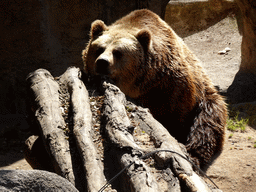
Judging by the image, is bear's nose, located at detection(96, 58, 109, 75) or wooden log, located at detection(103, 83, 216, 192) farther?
bear's nose, located at detection(96, 58, 109, 75)

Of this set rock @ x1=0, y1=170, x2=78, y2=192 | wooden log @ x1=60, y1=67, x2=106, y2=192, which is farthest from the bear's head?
rock @ x1=0, y1=170, x2=78, y2=192

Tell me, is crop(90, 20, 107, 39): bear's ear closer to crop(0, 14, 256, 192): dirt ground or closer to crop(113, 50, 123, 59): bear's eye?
crop(113, 50, 123, 59): bear's eye

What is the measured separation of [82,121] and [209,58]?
855 centimetres

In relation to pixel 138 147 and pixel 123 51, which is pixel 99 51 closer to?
pixel 123 51

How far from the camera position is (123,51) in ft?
14.6

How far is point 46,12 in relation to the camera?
19.8 feet

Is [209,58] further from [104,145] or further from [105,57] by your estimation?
[104,145]

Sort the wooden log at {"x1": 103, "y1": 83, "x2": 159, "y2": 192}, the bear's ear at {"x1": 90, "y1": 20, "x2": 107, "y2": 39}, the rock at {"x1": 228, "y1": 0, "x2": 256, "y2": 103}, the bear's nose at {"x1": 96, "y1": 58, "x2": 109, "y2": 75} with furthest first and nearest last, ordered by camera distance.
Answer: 1. the rock at {"x1": 228, "y1": 0, "x2": 256, "y2": 103}
2. the bear's ear at {"x1": 90, "y1": 20, "x2": 107, "y2": 39}
3. the bear's nose at {"x1": 96, "y1": 58, "x2": 109, "y2": 75}
4. the wooden log at {"x1": 103, "y1": 83, "x2": 159, "y2": 192}

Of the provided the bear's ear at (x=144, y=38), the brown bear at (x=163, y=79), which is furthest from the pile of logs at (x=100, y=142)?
the bear's ear at (x=144, y=38)

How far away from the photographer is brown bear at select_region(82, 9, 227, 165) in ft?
14.6

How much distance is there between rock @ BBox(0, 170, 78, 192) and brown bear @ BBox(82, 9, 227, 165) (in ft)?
8.85

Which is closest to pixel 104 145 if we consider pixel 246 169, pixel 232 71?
pixel 246 169

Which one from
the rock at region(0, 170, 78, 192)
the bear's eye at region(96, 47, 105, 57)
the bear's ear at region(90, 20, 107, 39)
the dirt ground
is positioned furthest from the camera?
the bear's ear at region(90, 20, 107, 39)

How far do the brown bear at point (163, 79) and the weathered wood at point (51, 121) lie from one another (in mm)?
1005
